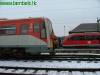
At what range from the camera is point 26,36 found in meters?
19.0

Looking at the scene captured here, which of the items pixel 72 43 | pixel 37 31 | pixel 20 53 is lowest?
pixel 72 43

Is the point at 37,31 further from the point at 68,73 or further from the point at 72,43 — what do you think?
the point at 72,43

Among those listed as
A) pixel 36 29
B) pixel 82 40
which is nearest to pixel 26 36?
pixel 36 29

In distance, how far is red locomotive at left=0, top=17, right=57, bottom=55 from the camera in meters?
18.8

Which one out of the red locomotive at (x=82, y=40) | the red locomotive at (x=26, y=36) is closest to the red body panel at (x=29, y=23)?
the red locomotive at (x=26, y=36)

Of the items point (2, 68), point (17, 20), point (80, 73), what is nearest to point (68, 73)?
point (80, 73)

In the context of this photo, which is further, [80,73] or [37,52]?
[37,52]

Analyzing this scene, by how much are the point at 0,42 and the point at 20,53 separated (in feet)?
4.82

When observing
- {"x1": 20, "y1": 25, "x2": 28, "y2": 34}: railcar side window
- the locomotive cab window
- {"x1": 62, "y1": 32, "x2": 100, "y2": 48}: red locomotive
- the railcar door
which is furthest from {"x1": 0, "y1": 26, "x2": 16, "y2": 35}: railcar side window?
{"x1": 62, "y1": 32, "x2": 100, "y2": 48}: red locomotive

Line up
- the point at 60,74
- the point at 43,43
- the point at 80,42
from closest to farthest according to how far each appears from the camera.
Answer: the point at 60,74
the point at 43,43
the point at 80,42

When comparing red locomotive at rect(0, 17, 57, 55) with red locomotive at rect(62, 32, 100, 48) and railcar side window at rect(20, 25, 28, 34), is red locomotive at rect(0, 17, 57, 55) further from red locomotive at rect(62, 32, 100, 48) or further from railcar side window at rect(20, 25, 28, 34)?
red locomotive at rect(62, 32, 100, 48)

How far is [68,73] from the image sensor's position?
38.7 ft

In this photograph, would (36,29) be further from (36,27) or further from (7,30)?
(7,30)

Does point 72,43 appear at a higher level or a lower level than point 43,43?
lower
